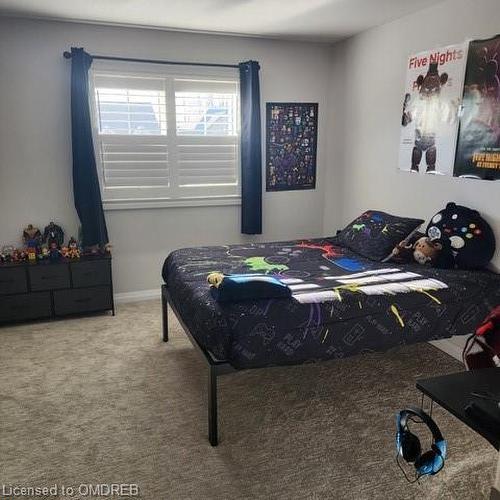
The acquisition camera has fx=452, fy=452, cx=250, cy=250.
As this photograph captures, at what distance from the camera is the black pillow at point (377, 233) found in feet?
10.7

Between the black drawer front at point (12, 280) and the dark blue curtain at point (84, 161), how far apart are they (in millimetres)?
565

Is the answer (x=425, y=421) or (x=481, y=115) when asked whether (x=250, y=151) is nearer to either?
(x=481, y=115)

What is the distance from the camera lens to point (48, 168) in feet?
12.5

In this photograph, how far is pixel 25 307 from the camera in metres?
3.62

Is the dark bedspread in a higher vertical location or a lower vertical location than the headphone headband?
lower

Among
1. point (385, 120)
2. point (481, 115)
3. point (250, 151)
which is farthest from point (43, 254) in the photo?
point (481, 115)

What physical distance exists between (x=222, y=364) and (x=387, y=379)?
1211 mm

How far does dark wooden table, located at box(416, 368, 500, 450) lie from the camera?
107 centimetres

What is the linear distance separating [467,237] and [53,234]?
3.20 meters

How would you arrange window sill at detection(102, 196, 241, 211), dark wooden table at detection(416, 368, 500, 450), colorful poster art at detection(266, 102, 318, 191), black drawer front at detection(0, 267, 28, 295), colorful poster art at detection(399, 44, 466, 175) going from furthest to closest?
colorful poster art at detection(266, 102, 318, 191) → window sill at detection(102, 196, 241, 211) → black drawer front at detection(0, 267, 28, 295) → colorful poster art at detection(399, 44, 466, 175) → dark wooden table at detection(416, 368, 500, 450)

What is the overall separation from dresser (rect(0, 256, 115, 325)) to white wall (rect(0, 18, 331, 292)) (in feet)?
1.34

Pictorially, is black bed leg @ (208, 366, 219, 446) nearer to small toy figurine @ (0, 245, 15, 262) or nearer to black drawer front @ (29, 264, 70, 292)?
black drawer front @ (29, 264, 70, 292)

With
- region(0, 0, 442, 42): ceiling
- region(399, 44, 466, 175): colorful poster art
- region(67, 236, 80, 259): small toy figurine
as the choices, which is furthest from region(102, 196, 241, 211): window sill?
region(399, 44, 466, 175): colorful poster art

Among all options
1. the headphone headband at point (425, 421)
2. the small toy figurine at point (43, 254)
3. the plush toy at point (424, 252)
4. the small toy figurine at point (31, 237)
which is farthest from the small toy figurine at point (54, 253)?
the headphone headband at point (425, 421)
